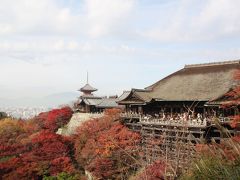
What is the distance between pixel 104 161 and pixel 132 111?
7.00 metres

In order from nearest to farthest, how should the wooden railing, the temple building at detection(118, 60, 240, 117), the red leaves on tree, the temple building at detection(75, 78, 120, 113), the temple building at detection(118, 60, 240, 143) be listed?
1. the wooden railing
2. the temple building at detection(118, 60, 240, 143)
3. the temple building at detection(118, 60, 240, 117)
4. the red leaves on tree
5. the temple building at detection(75, 78, 120, 113)

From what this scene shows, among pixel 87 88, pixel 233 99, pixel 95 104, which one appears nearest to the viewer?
pixel 233 99

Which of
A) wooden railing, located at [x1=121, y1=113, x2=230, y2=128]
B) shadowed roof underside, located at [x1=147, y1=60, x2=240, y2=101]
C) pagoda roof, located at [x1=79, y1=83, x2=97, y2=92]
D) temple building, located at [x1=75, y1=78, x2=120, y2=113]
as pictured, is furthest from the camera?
pagoda roof, located at [x1=79, y1=83, x2=97, y2=92]

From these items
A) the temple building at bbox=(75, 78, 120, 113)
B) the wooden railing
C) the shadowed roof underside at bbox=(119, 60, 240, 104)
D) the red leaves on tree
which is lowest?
the red leaves on tree

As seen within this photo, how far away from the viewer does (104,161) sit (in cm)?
2573

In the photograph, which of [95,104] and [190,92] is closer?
[190,92]

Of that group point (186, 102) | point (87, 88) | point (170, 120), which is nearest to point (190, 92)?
point (186, 102)

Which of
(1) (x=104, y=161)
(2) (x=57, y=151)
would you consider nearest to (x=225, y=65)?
(1) (x=104, y=161)

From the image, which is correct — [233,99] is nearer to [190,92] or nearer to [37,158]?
[190,92]

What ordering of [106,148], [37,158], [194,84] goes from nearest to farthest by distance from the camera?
1. [106,148]
2. [37,158]
3. [194,84]

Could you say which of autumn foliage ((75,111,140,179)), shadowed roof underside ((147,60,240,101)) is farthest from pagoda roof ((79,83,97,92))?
shadowed roof underside ((147,60,240,101))

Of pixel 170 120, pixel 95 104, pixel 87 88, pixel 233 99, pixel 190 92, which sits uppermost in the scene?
pixel 87 88

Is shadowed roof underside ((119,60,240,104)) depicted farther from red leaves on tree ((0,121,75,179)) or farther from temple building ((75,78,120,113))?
temple building ((75,78,120,113))

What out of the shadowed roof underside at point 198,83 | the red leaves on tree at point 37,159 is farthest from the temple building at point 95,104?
the red leaves on tree at point 37,159
